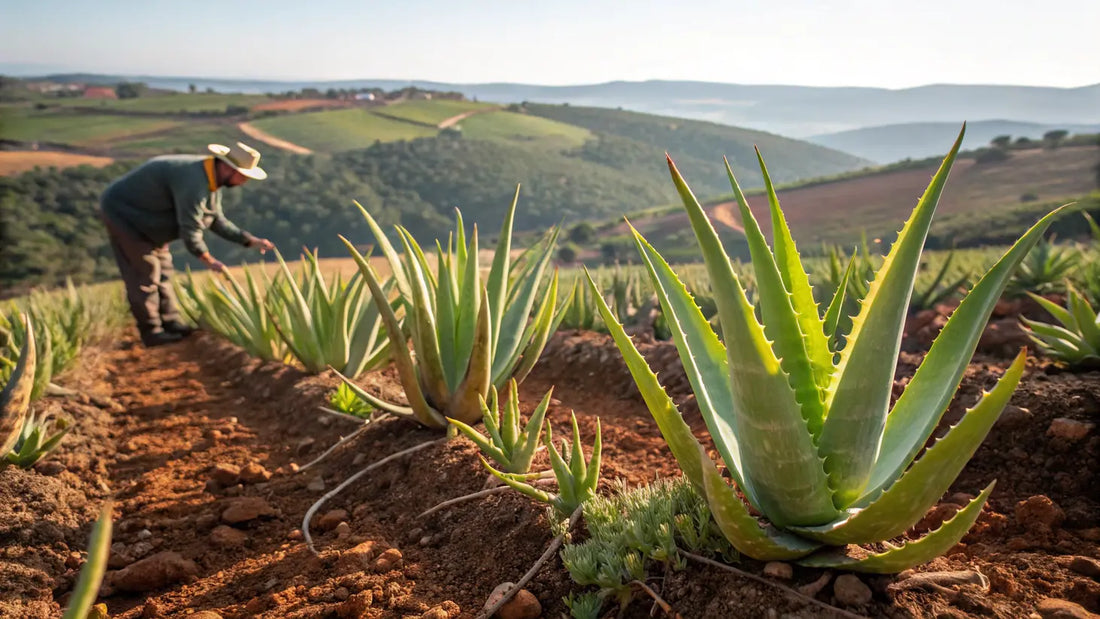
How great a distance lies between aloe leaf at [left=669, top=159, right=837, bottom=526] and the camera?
1.25m

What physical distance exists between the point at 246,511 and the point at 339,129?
7118 centimetres

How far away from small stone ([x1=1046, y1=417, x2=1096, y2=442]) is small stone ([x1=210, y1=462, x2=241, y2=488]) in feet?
9.62

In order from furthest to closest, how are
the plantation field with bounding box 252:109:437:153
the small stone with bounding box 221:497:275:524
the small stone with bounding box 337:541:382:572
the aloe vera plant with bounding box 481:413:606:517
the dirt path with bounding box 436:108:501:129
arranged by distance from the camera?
the dirt path with bounding box 436:108:501:129 → the plantation field with bounding box 252:109:437:153 → the small stone with bounding box 221:497:275:524 → the small stone with bounding box 337:541:382:572 → the aloe vera plant with bounding box 481:413:606:517

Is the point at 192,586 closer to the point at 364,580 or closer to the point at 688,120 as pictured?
the point at 364,580

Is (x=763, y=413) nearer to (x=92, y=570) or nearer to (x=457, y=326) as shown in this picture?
(x=92, y=570)

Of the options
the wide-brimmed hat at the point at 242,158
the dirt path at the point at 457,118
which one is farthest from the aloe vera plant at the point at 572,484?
the dirt path at the point at 457,118

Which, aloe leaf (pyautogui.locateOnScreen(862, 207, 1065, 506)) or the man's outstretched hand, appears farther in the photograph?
the man's outstretched hand

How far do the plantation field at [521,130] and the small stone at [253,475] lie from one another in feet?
234

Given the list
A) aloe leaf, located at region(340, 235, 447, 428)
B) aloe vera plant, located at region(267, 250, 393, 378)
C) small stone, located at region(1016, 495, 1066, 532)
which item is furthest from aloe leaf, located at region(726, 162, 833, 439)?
aloe vera plant, located at region(267, 250, 393, 378)

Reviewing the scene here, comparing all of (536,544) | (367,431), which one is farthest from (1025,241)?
(367,431)

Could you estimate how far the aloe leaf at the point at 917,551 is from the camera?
4.17 feet

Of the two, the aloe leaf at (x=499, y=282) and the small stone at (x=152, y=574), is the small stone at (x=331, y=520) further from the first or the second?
the aloe leaf at (x=499, y=282)

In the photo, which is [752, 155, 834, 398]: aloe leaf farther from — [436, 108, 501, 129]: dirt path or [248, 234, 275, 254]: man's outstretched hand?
[436, 108, 501, 129]: dirt path

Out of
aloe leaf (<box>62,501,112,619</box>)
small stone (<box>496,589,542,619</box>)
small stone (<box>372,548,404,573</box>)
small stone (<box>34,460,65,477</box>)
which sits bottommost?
small stone (<box>34,460,65,477</box>)
